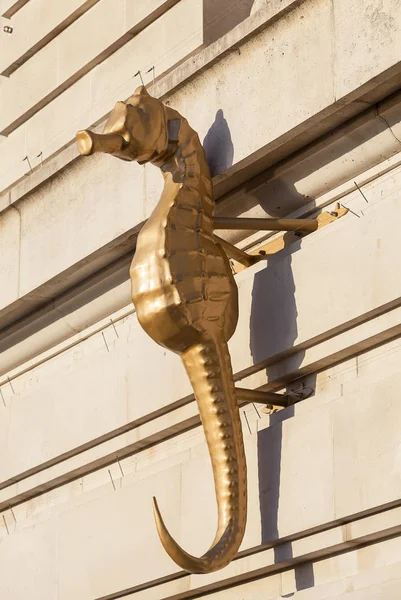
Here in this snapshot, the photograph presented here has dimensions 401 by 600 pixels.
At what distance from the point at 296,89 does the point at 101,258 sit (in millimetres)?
2372

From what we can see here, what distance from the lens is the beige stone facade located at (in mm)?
11383

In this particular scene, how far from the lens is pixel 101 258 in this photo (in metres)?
13.8

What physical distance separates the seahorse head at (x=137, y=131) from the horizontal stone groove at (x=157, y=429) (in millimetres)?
1486

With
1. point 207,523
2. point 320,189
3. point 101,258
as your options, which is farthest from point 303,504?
point 101,258

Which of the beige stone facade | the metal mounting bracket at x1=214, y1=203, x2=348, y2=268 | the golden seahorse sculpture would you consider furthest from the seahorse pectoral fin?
the metal mounting bracket at x1=214, y1=203, x2=348, y2=268

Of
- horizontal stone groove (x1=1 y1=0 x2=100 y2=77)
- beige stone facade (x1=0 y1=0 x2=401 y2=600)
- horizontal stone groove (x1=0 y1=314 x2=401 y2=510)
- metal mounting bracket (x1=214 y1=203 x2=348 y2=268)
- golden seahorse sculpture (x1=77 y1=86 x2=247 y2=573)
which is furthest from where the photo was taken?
horizontal stone groove (x1=1 y1=0 x2=100 y2=77)

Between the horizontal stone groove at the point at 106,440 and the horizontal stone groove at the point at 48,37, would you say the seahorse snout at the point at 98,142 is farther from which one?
the horizontal stone groove at the point at 48,37

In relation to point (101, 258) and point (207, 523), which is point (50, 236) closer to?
point (101, 258)

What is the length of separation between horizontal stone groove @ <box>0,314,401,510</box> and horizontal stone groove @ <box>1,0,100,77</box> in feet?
11.8

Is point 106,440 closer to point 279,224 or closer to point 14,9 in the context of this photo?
point 279,224

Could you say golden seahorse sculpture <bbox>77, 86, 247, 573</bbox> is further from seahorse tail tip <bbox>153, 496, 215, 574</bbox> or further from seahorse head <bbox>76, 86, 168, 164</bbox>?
seahorse tail tip <bbox>153, 496, 215, 574</bbox>

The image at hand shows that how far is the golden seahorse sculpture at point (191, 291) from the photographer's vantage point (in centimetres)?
1180

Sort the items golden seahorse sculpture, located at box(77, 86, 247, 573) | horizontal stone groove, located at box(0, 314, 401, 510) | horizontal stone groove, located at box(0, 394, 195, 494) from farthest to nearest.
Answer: horizontal stone groove, located at box(0, 394, 195, 494)
golden seahorse sculpture, located at box(77, 86, 247, 573)
horizontal stone groove, located at box(0, 314, 401, 510)

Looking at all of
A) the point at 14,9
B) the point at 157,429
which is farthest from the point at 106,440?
the point at 14,9
